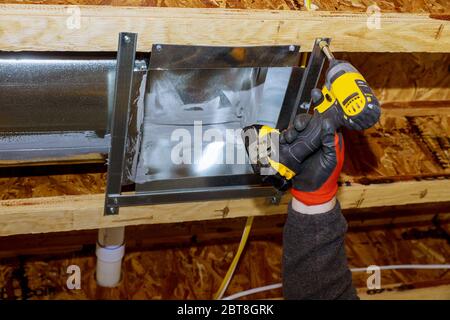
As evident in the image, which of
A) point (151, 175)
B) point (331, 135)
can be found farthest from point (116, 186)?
point (331, 135)

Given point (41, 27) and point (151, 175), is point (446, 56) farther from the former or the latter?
point (41, 27)

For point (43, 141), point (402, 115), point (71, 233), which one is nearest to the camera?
point (43, 141)

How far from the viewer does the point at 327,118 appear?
2.85ft

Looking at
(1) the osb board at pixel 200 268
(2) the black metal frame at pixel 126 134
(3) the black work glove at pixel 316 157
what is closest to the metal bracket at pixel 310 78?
(2) the black metal frame at pixel 126 134

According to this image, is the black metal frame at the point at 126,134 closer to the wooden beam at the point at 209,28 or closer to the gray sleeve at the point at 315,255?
the wooden beam at the point at 209,28

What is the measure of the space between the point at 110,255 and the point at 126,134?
620 millimetres

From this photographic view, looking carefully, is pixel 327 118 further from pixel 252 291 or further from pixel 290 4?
pixel 252 291

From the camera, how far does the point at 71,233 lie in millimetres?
1791

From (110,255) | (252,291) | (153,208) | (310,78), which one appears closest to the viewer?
(310,78)

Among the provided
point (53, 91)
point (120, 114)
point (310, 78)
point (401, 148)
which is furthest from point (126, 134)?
point (401, 148)

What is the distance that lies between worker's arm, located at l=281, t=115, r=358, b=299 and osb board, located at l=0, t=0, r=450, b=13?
0.83ft

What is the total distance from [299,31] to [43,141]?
568mm

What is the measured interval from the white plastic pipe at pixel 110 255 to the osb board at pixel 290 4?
0.74m

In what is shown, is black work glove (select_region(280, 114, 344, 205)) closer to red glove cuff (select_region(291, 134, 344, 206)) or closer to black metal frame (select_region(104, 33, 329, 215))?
red glove cuff (select_region(291, 134, 344, 206))
